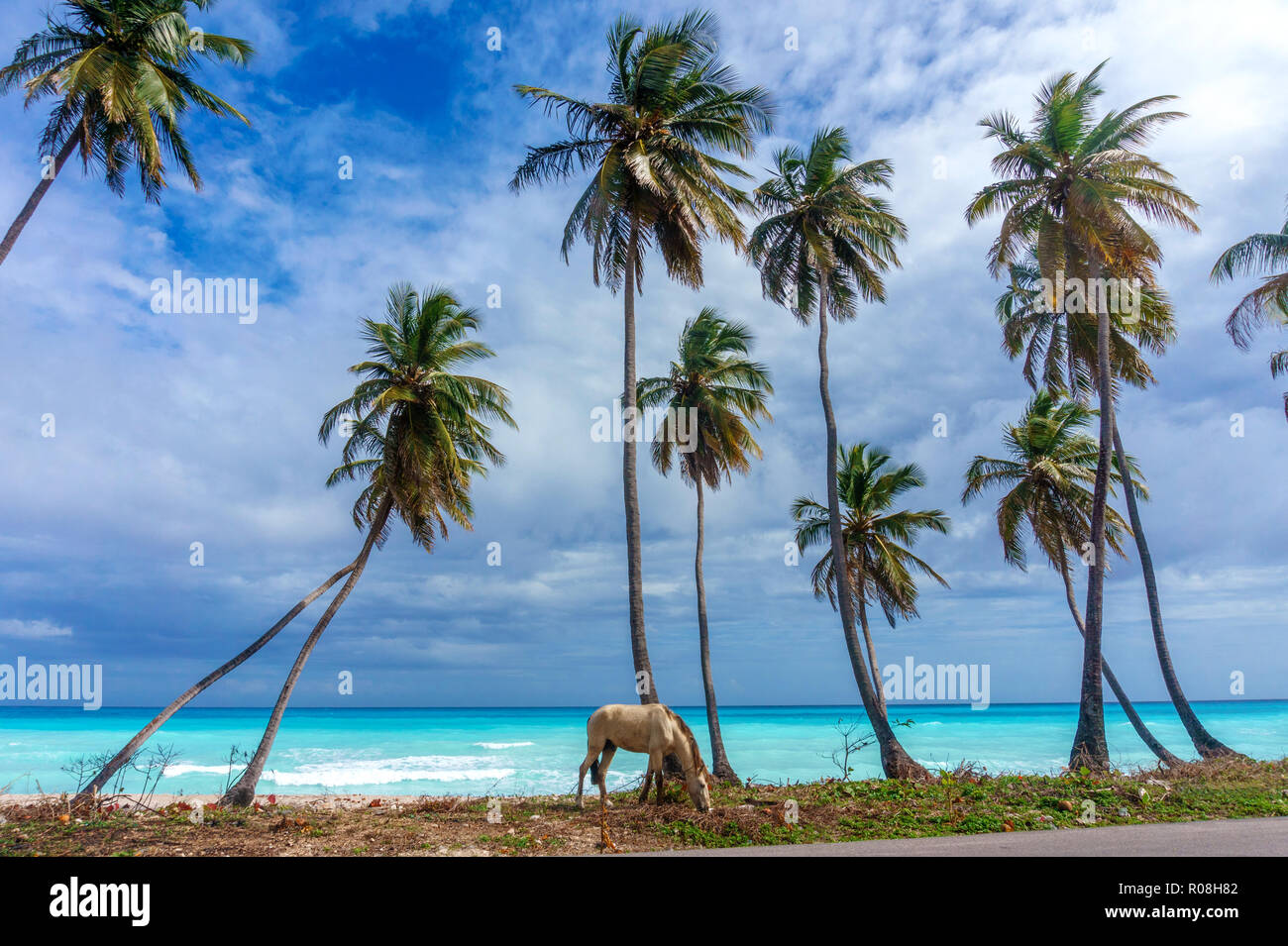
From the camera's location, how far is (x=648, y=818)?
1094 cm

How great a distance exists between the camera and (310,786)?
3328cm

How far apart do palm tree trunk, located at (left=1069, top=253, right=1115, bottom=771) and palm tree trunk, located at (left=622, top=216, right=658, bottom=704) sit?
36.2 feet

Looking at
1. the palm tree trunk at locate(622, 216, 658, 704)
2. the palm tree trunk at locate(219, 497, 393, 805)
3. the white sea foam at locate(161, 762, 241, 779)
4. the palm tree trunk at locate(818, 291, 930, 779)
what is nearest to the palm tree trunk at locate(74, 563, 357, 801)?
the palm tree trunk at locate(219, 497, 393, 805)

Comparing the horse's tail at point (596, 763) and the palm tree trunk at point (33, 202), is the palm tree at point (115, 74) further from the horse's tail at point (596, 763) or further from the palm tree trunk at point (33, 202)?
the horse's tail at point (596, 763)

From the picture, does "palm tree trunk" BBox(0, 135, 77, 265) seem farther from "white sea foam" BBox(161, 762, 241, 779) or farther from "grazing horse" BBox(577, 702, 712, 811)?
"white sea foam" BBox(161, 762, 241, 779)

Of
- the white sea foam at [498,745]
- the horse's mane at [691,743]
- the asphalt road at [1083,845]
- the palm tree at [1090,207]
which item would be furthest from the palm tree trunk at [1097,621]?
the white sea foam at [498,745]

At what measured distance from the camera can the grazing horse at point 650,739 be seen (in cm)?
1088

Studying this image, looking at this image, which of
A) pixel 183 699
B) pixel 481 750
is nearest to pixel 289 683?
pixel 183 699

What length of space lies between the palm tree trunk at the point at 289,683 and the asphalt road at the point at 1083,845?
10507 mm

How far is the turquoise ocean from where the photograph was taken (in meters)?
35.3

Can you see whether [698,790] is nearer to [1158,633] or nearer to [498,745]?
[1158,633]

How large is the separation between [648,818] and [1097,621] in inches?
571
